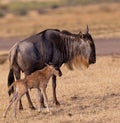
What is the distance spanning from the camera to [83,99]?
15.9m

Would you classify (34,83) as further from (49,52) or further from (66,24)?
(66,24)

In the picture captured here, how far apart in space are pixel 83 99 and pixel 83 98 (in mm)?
165

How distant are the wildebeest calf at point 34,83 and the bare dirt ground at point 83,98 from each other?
46 centimetres

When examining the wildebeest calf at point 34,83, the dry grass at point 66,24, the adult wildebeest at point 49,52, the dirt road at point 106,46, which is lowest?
the dry grass at point 66,24

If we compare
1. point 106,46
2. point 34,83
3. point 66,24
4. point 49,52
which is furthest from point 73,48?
point 66,24

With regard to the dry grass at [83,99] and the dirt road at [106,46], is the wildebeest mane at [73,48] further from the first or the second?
the dirt road at [106,46]

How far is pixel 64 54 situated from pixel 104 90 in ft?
7.42

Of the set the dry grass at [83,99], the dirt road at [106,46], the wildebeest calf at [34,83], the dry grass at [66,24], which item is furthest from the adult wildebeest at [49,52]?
the dry grass at [66,24]

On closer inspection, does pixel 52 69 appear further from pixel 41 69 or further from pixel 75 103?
pixel 75 103

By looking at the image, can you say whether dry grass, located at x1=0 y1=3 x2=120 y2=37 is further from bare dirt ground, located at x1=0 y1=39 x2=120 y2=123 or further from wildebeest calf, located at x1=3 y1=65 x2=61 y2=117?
wildebeest calf, located at x1=3 y1=65 x2=61 y2=117

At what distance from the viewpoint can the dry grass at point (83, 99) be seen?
43.3 feet

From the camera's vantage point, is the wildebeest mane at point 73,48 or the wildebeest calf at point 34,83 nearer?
the wildebeest calf at point 34,83

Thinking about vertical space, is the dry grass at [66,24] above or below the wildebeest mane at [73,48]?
below

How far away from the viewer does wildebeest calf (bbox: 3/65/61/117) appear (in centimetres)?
1363
